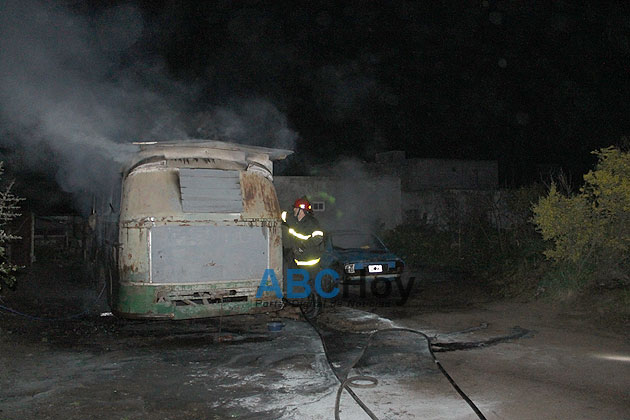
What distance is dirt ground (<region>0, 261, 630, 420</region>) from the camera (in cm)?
495

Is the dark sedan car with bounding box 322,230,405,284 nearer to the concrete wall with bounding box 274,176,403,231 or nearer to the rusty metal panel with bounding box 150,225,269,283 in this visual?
the rusty metal panel with bounding box 150,225,269,283

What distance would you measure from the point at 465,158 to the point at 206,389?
131 ft

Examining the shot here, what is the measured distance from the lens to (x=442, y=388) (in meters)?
5.46

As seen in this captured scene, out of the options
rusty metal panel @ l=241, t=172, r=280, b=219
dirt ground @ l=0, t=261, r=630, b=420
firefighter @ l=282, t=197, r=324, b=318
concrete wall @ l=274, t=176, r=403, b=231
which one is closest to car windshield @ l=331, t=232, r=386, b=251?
dirt ground @ l=0, t=261, r=630, b=420

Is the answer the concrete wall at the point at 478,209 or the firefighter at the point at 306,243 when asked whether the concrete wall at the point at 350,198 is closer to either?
the concrete wall at the point at 478,209

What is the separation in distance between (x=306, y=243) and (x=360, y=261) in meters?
2.54

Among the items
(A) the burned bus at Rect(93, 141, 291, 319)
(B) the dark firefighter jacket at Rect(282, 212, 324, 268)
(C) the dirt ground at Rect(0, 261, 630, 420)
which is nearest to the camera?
(C) the dirt ground at Rect(0, 261, 630, 420)

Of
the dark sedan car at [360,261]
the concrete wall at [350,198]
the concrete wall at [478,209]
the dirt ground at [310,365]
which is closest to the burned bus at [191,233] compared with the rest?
the dirt ground at [310,365]

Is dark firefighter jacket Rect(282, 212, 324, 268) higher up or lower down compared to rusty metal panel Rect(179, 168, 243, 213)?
lower down

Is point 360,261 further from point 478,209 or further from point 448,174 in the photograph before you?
point 448,174

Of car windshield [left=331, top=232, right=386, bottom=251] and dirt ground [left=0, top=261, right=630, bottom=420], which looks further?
car windshield [left=331, top=232, right=386, bottom=251]

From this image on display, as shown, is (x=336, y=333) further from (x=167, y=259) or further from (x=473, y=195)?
(x=473, y=195)

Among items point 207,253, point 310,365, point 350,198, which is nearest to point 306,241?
point 207,253

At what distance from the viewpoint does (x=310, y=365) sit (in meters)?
6.39
